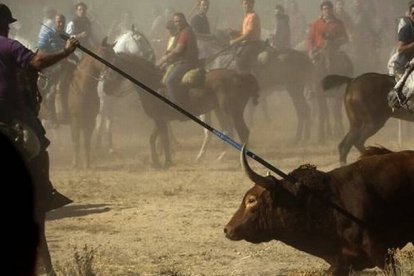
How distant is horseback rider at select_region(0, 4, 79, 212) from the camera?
7.27 meters

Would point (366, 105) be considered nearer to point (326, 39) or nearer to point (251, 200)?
point (326, 39)

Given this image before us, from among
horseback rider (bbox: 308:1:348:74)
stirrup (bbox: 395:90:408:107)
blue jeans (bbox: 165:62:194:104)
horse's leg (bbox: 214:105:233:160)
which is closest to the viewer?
stirrup (bbox: 395:90:408:107)

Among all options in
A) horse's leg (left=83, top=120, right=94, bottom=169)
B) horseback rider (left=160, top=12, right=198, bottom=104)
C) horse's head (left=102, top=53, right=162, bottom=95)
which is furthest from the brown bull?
horse's leg (left=83, top=120, right=94, bottom=169)

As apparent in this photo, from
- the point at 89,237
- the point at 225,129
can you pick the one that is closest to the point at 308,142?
the point at 225,129

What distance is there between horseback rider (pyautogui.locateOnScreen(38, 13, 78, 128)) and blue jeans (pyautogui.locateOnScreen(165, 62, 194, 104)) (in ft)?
6.49

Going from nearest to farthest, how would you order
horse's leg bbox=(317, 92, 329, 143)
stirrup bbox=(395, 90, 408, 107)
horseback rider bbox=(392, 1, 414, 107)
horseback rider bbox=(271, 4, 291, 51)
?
stirrup bbox=(395, 90, 408, 107)
horseback rider bbox=(392, 1, 414, 107)
horse's leg bbox=(317, 92, 329, 143)
horseback rider bbox=(271, 4, 291, 51)

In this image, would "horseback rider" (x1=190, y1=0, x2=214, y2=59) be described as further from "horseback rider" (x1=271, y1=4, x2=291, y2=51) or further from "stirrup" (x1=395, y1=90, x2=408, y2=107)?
"stirrup" (x1=395, y1=90, x2=408, y2=107)

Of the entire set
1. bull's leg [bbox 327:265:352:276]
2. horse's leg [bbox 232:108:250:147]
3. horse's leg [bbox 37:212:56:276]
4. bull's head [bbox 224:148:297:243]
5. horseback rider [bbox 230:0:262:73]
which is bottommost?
bull's leg [bbox 327:265:352:276]

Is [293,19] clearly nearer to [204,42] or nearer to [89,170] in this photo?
[204,42]

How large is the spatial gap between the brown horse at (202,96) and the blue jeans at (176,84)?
0.17m

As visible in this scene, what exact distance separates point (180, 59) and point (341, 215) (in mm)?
10294

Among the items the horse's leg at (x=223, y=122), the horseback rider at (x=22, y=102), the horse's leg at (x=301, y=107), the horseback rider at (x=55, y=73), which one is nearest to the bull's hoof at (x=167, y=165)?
the horse's leg at (x=223, y=122)

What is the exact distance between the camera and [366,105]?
13.6 m

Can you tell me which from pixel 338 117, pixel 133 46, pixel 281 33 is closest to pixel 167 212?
pixel 133 46
